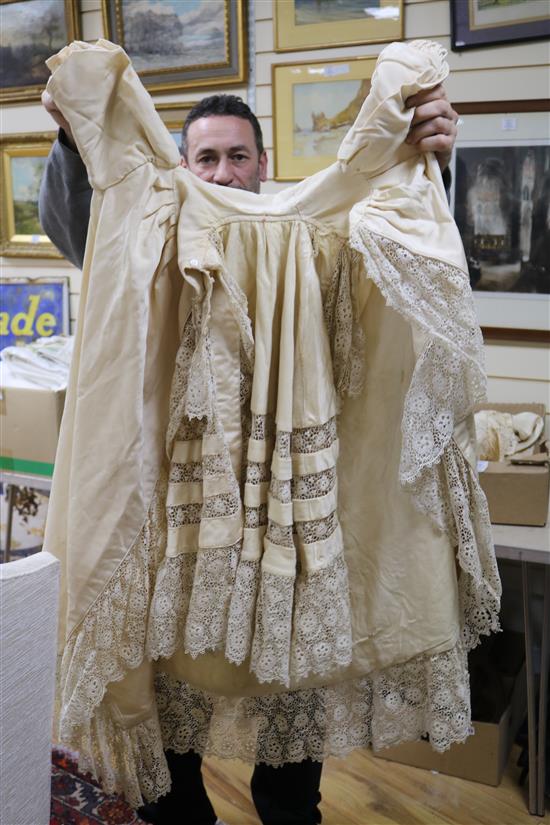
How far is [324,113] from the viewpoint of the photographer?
87.4 inches

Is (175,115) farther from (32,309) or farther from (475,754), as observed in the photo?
(475,754)

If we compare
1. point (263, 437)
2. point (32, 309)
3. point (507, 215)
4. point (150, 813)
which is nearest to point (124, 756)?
point (150, 813)

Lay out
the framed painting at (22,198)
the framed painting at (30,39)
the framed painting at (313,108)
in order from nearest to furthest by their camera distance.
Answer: the framed painting at (313,108) < the framed painting at (30,39) < the framed painting at (22,198)

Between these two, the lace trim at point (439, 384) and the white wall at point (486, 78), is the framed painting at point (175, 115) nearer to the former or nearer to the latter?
the white wall at point (486, 78)

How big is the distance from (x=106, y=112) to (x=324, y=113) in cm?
138

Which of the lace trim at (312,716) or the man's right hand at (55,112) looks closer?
the man's right hand at (55,112)

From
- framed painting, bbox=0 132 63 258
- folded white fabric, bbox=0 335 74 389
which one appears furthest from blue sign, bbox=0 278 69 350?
folded white fabric, bbox=0 335 74 389

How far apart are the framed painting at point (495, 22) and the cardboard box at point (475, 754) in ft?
5.64

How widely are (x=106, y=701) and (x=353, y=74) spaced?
5.88ft

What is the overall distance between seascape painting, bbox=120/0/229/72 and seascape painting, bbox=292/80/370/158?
0.96 feet

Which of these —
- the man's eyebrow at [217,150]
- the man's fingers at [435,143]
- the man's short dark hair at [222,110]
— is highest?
the man's short dark hair at [222,110]

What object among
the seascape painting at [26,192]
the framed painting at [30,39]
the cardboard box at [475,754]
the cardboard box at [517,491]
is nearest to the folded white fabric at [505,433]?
the cardboard box at [517,491]

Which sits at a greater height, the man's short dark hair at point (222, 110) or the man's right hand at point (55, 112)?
the man's short dark hair at point (222, 110)

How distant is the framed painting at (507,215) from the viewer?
2029 millimetres
